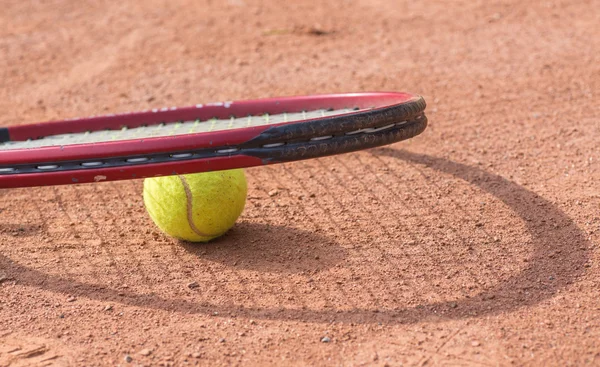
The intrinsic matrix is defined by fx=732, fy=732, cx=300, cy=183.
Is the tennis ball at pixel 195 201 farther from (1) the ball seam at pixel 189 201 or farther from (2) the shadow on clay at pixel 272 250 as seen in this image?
(2) the shadow on clay at pixel 272 250

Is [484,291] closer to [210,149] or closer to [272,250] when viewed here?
[272,250]

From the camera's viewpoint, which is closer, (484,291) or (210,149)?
(210,149)

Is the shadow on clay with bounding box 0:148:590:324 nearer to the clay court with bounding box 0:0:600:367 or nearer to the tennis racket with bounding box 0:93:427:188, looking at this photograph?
the clay court with bounding box 0:0:600:367

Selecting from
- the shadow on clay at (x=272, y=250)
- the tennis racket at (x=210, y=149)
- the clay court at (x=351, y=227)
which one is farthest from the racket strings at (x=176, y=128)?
the tennis racket at (x=210, y=149)

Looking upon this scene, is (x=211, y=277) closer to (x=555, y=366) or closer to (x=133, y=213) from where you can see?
(x=133, y=213)

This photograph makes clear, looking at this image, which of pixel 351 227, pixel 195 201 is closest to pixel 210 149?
pixel 195 201

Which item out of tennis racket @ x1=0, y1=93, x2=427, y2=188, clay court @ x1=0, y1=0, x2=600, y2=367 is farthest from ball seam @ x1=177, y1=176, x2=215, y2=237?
tennis racket @ x1=0, y1=93, x2=427, y2=188

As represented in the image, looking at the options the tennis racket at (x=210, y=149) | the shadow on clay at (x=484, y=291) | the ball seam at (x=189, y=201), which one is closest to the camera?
the tennis racket at (x=210, y=149)
